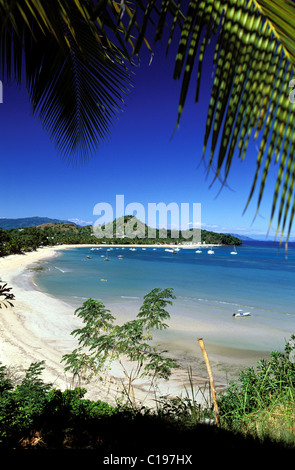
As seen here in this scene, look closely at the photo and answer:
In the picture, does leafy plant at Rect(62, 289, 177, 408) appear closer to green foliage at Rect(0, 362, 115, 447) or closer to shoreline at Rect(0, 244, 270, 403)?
shoreline at Rect(0, 244, 270, 403)

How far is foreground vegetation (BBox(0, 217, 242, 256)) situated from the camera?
153 ft

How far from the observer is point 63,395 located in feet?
11.6

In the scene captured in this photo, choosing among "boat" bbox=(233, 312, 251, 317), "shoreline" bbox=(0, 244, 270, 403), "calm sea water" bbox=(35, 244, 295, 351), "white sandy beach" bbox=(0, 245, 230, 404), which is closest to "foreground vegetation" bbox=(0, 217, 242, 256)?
"calm sea water" bbox=(35, 244, 295, 351)

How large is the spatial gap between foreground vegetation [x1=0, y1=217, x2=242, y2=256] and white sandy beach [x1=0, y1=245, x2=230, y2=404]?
90.4ft

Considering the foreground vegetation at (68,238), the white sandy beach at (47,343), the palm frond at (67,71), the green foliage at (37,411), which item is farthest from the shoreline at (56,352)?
the foreground vegetation at (68,238)

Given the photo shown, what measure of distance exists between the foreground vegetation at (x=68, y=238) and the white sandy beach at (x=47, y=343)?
2757 centimetres

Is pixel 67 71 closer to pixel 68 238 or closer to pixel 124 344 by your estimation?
pixel 124 344

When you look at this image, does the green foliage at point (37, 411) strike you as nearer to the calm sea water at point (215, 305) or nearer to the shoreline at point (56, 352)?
the shoreline at point (56, 352)

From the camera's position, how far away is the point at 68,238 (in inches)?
3172

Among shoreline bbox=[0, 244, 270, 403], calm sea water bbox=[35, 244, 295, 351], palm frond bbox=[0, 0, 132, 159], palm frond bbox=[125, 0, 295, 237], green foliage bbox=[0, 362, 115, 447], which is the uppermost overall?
palm frond bbox=[0, 0, 132, 159]

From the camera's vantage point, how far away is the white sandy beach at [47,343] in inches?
224

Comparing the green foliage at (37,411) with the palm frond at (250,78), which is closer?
the palm frond at (250,78)

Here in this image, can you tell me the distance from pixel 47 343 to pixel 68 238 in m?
75.7
